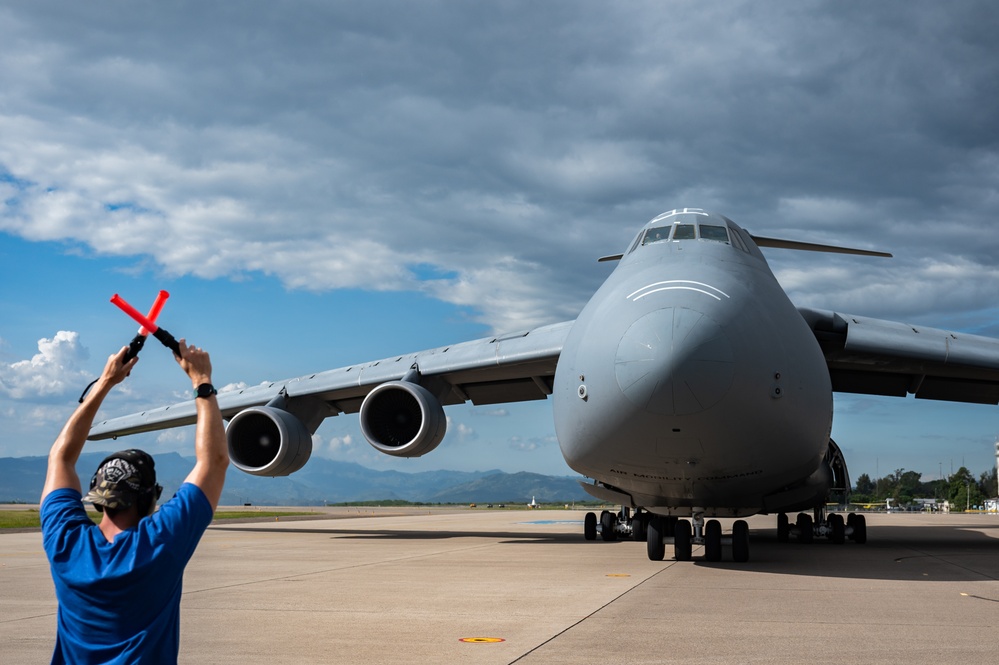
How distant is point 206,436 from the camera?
2.59 meters

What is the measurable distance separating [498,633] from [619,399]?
3419 mm

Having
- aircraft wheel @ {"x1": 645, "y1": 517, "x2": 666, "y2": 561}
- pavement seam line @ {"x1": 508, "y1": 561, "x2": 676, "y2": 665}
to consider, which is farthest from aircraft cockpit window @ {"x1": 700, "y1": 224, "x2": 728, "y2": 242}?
pavement seam line @ {"x1": 508, "y1": 561, "x2": 676, "y2": 665}

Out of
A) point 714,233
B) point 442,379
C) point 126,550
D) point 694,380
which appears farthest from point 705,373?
point 442,379

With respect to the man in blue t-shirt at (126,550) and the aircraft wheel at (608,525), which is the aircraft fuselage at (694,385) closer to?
the aircraft wheel at (608,525)

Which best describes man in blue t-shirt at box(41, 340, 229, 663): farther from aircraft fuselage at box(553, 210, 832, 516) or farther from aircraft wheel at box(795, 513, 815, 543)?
aircraft wheel at box(795, 513, 815, 543)

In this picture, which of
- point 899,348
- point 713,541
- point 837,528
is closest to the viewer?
point 713,541

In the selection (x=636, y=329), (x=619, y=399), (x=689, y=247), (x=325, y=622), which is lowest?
(x=325, y=622)

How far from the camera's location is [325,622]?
6.37m

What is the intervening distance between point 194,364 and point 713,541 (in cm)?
882

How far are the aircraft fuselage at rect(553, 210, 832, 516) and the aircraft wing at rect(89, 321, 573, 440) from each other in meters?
4.10

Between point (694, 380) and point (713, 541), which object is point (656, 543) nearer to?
point (713, 541)

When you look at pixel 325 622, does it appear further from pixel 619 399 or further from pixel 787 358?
pixel 787 358

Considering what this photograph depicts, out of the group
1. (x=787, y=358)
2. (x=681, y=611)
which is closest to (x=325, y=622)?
(x=681, y=611)

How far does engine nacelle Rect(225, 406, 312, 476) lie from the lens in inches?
634
